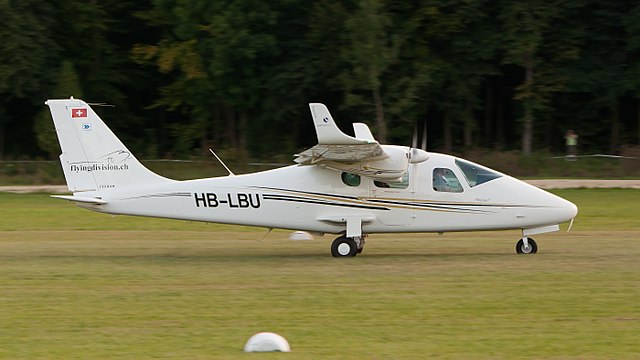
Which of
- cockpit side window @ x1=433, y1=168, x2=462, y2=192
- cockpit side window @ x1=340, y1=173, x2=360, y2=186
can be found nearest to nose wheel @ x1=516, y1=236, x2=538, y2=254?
cockpit side window @ x1=433, y1=168, x2=462, y2=192

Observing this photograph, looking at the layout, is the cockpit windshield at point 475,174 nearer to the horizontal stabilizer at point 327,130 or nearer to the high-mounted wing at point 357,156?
the high-mounted wing at point 357,156

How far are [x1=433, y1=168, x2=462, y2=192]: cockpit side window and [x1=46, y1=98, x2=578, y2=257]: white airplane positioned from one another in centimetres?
2

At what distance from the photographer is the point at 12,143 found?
54250mm

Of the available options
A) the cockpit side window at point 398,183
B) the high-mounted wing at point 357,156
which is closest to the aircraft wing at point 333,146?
the high-mounted wing at point 357,156

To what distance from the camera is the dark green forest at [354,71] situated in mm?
47719

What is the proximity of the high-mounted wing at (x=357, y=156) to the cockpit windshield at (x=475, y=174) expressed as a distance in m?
0.90

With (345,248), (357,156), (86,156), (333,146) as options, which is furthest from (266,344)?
(86,156)

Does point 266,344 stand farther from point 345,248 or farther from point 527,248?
point 527,248

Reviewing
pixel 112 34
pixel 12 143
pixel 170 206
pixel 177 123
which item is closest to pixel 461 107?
pixel 177 123

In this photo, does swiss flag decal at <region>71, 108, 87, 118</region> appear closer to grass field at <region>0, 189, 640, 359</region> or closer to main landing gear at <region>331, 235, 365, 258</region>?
grass field at <region>0, 189, 640, 359</region>

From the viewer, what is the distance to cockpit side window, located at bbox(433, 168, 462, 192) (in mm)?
20500

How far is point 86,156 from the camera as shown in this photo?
820 inches

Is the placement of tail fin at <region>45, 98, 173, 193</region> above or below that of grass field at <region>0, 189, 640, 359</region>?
above

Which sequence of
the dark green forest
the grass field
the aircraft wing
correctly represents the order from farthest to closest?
1. the dark green forest
2. the aircraft wing
3. the grass field
